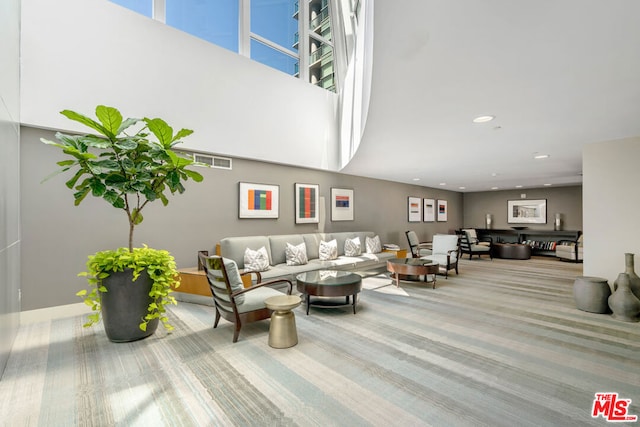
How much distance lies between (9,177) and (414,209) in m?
9.39

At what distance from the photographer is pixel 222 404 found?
6.47 ft

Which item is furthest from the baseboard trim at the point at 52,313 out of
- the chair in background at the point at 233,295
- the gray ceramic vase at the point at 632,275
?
the gray ceramic vase at the point at 632,275

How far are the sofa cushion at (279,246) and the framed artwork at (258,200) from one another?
0.51 m

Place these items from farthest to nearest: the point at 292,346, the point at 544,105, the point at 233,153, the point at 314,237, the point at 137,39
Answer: the point at 314,237, the point at 233,153, the point at 137,39, the point at 544,105, the point at 292,346

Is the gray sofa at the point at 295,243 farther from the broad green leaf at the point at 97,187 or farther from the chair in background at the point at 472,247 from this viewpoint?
the chair in background at the point at 472,247

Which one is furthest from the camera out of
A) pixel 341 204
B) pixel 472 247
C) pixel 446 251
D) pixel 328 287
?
pixel 472 247

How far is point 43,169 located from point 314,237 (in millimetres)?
4417

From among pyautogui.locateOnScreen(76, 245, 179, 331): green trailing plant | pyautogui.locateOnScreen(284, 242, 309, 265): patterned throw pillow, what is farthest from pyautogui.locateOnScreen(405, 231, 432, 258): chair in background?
pyautogui.locateOnScreen(76, 245, 179, 331): green trailing plant

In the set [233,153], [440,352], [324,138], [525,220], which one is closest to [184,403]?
[440,352]

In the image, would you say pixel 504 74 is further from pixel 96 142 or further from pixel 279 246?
pixel 279 246

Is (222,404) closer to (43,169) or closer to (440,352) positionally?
(440,352)

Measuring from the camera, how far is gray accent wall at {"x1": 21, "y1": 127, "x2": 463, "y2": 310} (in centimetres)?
352

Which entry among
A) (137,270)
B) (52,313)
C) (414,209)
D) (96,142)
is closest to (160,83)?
(96,142)

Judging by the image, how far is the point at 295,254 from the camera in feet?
17.6
